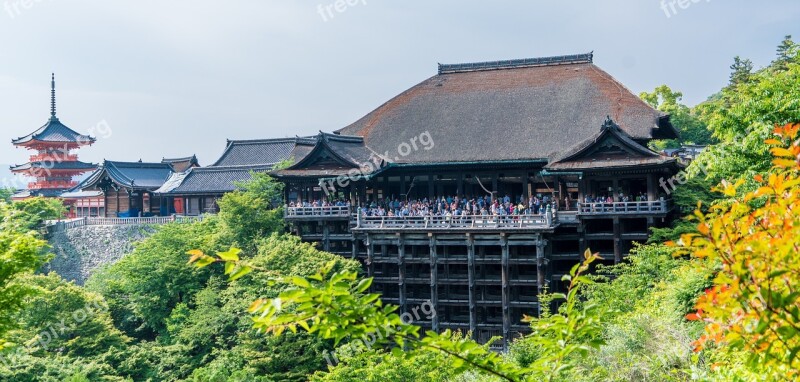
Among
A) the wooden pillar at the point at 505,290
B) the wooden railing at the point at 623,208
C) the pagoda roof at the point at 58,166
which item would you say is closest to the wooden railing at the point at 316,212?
the wooden pillar at the point at 505,290

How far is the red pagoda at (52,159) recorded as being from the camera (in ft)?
179

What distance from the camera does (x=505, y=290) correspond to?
28906mm

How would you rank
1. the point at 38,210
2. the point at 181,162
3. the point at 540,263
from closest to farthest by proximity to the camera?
the point at 540,263
the point at 38,210
the point at 181,162

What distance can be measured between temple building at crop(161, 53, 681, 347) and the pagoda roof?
87.6 feet

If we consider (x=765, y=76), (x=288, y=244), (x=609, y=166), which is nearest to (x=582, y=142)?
(x=609, y=166)

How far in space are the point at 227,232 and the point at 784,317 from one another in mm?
30646

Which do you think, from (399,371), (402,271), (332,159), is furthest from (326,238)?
(399,371)

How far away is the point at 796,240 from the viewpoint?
4.39 metres

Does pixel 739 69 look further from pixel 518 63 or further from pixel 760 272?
pixel 760 272

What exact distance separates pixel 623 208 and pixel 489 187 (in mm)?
7017

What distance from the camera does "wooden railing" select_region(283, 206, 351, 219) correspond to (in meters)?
32.9

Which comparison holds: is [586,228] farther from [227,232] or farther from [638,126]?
[227,232]

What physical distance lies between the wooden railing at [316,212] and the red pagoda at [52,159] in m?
29.1

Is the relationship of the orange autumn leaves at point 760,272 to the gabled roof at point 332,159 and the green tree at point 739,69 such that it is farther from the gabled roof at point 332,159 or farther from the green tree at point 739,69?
the green tree at point 739,69
